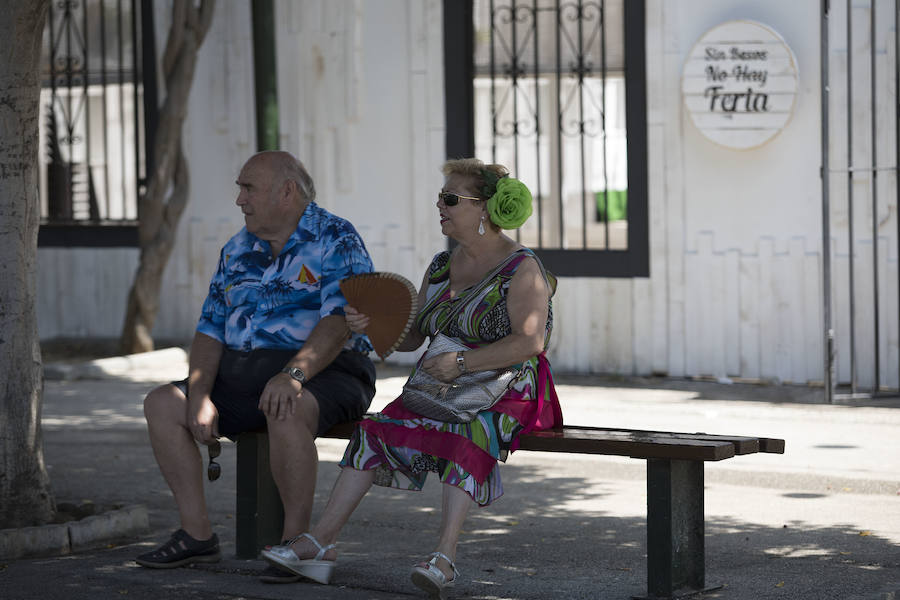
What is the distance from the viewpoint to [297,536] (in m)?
5.33

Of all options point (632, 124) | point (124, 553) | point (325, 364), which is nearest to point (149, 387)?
point (632, 124)

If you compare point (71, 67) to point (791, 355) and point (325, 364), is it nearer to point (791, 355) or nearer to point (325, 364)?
point (791, 355)

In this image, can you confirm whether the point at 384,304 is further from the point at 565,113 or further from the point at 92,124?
the point at 92,124

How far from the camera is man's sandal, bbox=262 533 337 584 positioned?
5.20 meters

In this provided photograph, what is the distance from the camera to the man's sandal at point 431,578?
4887 millimetres

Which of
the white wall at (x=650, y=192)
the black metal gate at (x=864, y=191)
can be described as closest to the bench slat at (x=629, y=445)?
the black metal gate at (x=864, y=191)

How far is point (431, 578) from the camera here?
4.88 meters

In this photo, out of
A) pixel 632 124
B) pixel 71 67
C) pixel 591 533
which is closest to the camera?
pixel 591 533

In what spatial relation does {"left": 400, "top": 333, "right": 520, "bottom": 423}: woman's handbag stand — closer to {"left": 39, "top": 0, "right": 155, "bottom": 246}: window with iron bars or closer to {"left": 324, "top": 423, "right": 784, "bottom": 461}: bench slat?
{"left": 324, "top": 423, "right": 784, "bottom": 461}: bench slat

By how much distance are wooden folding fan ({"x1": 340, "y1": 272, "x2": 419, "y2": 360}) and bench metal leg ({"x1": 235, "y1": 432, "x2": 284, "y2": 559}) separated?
614 mm

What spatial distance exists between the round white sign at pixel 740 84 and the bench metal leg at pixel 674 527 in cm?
551

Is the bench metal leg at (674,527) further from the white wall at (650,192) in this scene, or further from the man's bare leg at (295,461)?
the white wall at (650,192)

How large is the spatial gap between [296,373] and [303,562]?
2.17 feet

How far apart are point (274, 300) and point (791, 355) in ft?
18.0
